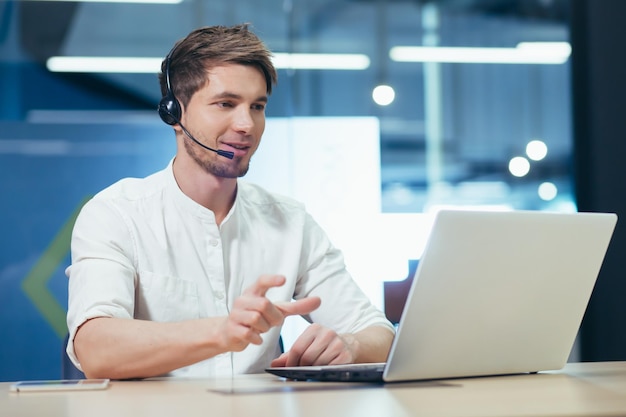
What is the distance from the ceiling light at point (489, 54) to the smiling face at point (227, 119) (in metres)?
2.21

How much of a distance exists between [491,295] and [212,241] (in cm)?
85

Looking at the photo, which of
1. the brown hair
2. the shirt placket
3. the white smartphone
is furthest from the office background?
the white smartphone

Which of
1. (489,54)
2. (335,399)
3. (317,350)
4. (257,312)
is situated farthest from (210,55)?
(489,54)

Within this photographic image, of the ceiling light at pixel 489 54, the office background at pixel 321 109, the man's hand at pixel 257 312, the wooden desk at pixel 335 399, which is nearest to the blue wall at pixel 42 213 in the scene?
the office background at pixel 321 109

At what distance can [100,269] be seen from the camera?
1741 mm

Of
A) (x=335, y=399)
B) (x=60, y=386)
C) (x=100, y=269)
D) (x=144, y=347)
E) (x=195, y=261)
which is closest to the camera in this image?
(x=335, y=399)

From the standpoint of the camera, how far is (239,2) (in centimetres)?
401

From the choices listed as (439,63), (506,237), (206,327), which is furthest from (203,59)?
(439,63)

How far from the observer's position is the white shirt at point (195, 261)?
1.77 metres

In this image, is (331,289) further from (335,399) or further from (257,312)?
(335,399)

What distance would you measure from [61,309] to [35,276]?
0.18 meters

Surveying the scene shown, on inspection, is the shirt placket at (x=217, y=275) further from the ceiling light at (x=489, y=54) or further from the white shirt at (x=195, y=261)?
the ceiling light at (x=489, y=54)

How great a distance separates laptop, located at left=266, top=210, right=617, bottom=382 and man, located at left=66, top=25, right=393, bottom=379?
350mm

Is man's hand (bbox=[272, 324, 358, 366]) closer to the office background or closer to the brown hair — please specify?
the brown hair
